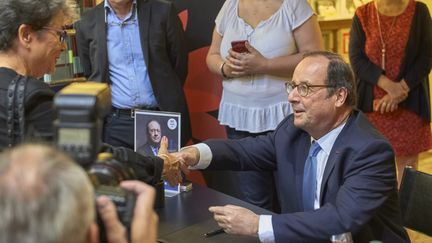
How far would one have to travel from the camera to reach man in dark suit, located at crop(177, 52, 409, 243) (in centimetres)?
191

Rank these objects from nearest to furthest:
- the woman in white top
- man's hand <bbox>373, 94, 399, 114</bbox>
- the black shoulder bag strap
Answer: the black shoulder bag strap < the woman in white top < man's hand <bbox>373, 94, 399, 114</bbox>

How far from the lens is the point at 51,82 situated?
152 inches

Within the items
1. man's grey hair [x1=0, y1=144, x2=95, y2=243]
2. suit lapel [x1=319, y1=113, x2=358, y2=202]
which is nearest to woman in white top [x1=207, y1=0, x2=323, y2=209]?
suit lapel [x1=319, y1=113, x2=358, y2=202]

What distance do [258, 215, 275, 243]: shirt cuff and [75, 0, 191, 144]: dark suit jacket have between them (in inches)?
59.9

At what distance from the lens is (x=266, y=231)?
1.88 metres

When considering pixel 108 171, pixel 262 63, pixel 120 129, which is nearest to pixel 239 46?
pixel 262 63

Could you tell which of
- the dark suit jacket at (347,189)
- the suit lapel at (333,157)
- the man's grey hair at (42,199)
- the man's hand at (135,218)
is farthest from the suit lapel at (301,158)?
the man's grey hair at (42,199)

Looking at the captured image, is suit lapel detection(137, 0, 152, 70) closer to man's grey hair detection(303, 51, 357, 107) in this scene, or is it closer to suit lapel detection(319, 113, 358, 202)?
man's grey hair detection(303, 51, 357, 107)

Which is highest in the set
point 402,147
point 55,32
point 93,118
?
point 55,32

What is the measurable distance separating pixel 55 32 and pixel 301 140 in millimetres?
1009

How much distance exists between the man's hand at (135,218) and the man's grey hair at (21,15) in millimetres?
892

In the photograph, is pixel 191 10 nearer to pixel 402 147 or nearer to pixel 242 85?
pixel 242 85

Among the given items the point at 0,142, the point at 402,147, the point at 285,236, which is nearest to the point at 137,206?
the point at 0,142

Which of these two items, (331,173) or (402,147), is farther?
(402,147)
